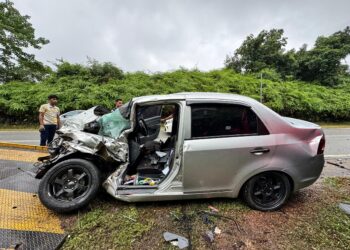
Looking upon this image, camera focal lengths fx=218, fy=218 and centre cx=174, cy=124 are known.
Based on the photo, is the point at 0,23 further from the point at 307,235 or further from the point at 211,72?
the point at 307,235

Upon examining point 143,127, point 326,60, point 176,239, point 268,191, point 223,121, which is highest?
point 326,60

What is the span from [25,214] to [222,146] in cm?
268

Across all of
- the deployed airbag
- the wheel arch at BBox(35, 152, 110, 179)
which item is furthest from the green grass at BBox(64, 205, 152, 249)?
the deployed airbag

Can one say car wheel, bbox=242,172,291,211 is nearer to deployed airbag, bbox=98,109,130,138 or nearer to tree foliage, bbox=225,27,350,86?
deployed airbag, bbox=98,109,130,138

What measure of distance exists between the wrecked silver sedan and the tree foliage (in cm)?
2007

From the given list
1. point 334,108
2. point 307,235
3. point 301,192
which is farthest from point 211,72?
point 307,235

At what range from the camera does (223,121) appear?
2949 millimetres

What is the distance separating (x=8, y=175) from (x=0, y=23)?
57.0 feet

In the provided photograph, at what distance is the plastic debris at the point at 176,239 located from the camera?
2316mm

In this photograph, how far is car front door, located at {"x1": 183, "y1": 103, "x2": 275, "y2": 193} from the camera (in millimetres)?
2807

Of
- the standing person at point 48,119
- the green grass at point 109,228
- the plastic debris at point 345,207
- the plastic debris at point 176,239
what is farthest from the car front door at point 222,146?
the standing person at point 48,119

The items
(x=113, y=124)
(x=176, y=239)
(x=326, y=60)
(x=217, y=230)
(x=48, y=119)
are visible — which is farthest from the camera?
(x=326, y=60)

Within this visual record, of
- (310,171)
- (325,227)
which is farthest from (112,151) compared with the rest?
(325,227)

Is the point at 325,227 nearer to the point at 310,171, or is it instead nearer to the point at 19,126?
the point at 310,171
